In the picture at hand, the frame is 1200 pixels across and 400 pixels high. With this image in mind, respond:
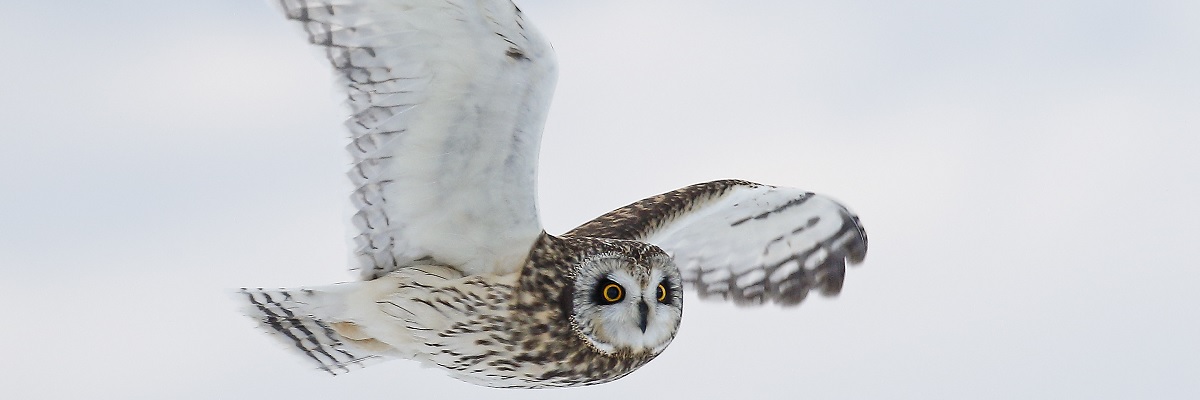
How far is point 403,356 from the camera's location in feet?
17.8

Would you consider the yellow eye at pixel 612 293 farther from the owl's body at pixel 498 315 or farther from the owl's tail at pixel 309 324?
the owl's tail at pixel 309 324

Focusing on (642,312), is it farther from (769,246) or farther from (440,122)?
(769,246)

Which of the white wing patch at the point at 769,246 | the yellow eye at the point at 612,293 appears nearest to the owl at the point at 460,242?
the yellow eye at the point at 612,293

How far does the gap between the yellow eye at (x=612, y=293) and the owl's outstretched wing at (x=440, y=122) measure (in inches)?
15.7

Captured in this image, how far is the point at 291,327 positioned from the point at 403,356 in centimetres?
53

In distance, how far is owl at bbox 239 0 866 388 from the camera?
4.39 metres

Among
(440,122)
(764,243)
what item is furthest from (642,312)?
(764,243)

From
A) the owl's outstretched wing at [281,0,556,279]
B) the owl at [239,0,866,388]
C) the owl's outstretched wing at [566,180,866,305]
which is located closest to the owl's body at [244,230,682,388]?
the owl at [239,0,866,388]

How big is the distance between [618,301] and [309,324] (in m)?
1.48

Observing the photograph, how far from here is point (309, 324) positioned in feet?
17.6

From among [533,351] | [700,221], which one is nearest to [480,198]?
[533,351]

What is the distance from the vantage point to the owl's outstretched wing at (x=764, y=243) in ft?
22.1

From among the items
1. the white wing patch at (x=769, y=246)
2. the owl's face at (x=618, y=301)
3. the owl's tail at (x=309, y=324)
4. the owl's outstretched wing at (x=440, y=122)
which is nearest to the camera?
the owl's outstretched wing at (x=440, y=122)

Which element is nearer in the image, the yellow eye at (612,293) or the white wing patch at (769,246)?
the yellow eye at (612,293)
